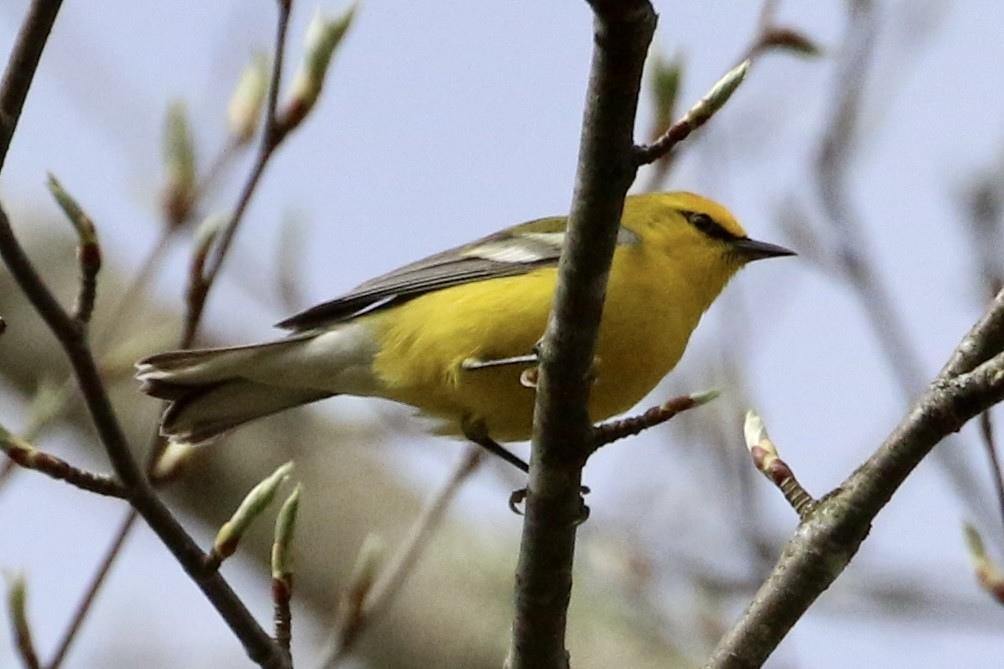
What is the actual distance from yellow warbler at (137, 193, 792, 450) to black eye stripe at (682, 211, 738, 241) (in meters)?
0.22

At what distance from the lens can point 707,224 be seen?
15.4 ft

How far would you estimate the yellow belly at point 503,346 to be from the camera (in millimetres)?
3666

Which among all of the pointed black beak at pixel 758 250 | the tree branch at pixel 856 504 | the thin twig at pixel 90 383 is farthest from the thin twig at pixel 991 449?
the pointed black beak at pixel 758 250

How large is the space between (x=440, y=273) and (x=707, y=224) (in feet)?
3.36

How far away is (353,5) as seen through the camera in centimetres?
271

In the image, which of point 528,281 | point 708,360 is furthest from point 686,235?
point 528,281

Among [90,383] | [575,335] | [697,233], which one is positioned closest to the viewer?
[90,383]

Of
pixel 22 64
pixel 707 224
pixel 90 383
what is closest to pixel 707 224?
pixel 707 224

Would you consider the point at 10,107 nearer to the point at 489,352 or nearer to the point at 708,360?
the point at 489,352

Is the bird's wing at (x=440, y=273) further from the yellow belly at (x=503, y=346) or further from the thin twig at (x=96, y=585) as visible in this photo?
the thin twig at (x=96, y=585)

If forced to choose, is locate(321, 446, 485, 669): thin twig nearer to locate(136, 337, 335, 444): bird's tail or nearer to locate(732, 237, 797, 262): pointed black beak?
locate(136, 337, 335, 444): bird's tail

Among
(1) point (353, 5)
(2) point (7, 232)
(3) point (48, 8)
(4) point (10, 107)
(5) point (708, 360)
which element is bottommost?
(2) point (7, 232)

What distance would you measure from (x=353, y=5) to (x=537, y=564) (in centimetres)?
109

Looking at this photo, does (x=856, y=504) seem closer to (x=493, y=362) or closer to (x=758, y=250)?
(x=493, y=362)
